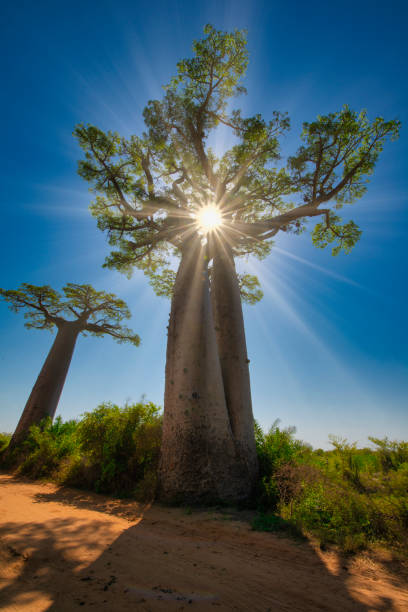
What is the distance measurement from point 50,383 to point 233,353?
27.9 ft

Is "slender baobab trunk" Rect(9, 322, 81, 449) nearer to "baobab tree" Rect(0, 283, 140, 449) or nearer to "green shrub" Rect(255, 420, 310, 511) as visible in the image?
"baobab tree" Rect(0, 283, 140, 449)

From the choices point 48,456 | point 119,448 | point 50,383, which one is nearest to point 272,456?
point 119,448

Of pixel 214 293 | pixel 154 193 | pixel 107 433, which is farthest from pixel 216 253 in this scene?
pixel 107 433

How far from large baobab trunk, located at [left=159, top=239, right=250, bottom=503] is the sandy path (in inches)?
32.4

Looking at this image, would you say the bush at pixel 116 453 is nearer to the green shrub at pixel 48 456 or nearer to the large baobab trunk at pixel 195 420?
the green shrub at pixel 48 456

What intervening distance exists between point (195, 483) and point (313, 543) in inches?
73.4

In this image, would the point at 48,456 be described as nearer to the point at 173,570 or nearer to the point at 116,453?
the point at 116,453

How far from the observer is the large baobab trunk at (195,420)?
4.00m

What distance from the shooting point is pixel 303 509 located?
10.4ft

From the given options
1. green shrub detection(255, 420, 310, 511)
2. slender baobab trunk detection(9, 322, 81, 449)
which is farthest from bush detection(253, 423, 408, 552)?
slender baobab trunk detection(9, 322, 81, 449)

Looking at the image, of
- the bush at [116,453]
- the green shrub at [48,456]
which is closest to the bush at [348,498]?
the bush at [116,453]

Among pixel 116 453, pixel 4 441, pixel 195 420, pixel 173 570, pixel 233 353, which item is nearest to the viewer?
pixel 173 570

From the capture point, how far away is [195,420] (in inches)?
170

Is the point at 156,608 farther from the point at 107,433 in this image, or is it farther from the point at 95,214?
the point at 95,214
